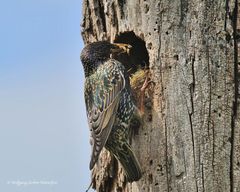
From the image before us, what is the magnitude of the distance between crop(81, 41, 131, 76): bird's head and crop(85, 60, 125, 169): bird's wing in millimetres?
81

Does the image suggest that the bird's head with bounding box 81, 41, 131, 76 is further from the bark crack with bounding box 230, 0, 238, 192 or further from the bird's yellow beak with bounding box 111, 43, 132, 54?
the bark crack with bounding box 230, 0, 238, 192

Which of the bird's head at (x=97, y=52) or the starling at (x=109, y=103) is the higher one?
the bird's head at (x=97, y=52)

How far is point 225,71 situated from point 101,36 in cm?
141

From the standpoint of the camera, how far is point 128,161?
19.9ft

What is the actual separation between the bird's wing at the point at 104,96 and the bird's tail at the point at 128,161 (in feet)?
0.67

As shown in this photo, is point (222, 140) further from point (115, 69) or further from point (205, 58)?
point (115, 69)

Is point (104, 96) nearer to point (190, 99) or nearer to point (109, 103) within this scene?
point (109, 103)

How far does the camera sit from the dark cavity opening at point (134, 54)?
669cm

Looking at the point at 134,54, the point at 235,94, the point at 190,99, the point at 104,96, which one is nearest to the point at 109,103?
the point at 104,96

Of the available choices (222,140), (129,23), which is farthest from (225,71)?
(129,23)

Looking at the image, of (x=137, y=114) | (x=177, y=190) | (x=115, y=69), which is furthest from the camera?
(x=115, y=69)

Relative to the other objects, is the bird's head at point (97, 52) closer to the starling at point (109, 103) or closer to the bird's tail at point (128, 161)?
the starling at point (109, 103)

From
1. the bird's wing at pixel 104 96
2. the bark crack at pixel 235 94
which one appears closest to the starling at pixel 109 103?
the bird's wing at pixel 104 96

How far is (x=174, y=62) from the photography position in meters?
6.16
